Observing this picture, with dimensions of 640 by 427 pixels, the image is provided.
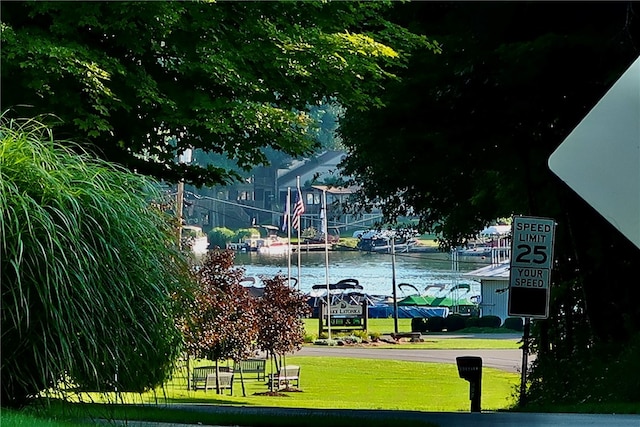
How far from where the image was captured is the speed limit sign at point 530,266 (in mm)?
15109

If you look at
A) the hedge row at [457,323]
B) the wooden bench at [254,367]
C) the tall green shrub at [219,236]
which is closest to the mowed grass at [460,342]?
the hedge row at [457,323]

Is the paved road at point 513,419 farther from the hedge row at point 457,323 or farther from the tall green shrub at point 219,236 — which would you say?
the tall green shrub at point 219,236

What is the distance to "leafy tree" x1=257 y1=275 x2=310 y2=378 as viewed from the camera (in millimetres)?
34750

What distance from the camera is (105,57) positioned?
36.9 ft

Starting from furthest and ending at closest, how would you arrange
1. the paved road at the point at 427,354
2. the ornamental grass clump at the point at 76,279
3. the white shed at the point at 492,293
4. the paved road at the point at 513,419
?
the white shed at the point at 492,293 < the paved road at the point at 427,354 < the paved road at the point at 513,419 < the ornamental grass clump at the point at 76,279

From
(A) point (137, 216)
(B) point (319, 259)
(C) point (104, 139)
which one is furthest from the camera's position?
(B) point (319, 259)

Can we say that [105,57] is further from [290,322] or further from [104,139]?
[290,322]

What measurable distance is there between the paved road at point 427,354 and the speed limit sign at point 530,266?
24.9 metres

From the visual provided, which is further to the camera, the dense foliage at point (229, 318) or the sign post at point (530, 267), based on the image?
the dense foliage at point (229, 318)

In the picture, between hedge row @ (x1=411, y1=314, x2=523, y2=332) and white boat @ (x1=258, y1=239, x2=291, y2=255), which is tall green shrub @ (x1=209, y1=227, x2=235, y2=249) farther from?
hedge row @ (x1=411, y1=314, x2=523, y2=332)

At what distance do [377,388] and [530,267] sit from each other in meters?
18.9

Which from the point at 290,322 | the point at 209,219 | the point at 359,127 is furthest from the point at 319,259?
the point at 359,127

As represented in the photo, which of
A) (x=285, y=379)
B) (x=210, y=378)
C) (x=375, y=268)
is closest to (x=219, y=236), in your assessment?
(x=375, y=268)

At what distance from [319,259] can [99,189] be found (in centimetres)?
9771
